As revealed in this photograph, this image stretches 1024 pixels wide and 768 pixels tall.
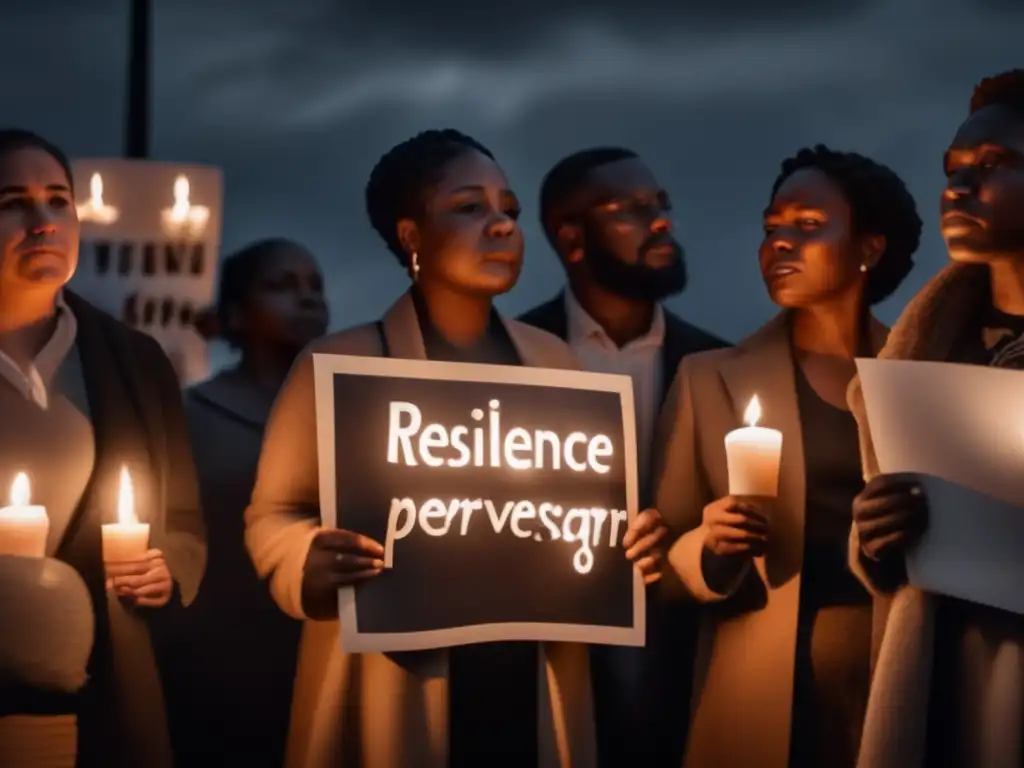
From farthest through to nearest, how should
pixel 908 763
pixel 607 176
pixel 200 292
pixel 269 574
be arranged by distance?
pixel 607 176, pixel 200 292, pixel 269 574, pixel 908 763

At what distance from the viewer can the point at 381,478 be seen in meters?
3.58

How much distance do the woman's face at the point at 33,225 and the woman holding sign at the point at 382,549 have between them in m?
0.56

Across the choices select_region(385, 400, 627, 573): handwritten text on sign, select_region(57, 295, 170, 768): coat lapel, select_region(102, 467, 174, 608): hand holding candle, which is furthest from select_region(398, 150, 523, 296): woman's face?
select_region(102, 467, 174, 608): hand holding candle

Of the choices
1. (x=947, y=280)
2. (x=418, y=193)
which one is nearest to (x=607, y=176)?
(x=418, y=193)

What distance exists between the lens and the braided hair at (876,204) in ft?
13.4

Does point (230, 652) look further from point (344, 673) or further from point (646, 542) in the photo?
Result: point (646, 542)

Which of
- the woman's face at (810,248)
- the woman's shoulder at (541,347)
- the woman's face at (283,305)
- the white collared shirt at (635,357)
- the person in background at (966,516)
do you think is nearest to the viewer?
the person in background at (966,516)

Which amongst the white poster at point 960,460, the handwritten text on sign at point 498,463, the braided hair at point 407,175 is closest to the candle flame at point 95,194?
the braided hair at point 407,175

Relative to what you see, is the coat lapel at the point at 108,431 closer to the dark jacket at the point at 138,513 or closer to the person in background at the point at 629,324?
the dark jacket at the point at 138,513

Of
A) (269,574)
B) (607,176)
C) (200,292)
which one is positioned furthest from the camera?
(607,176)

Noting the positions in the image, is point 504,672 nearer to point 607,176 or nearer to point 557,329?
point 557,329

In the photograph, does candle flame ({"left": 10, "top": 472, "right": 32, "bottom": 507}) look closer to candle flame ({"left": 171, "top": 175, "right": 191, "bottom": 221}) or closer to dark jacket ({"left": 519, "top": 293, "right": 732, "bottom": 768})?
candle flame ({"left": 171, "top": 175, "right": 191, "bottom": 221})

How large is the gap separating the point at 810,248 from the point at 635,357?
0.57 metres

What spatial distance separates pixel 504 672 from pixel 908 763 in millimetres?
891
